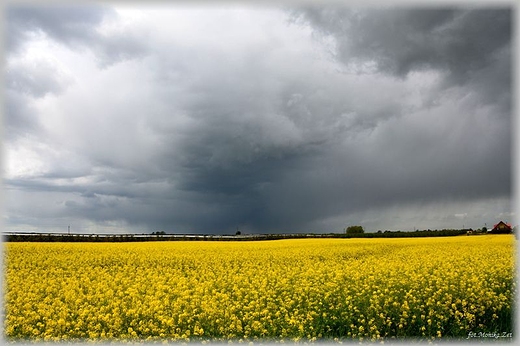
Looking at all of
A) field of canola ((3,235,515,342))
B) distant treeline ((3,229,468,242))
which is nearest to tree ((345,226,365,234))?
distant treeline ((3,229,468,242))

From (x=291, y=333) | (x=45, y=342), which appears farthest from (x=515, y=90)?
(x=45, y=342)

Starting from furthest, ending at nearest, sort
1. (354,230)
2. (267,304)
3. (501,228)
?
(354,230)
(501,228)
(267,304)

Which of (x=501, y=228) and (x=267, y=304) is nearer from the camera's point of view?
(x=267, y=304)

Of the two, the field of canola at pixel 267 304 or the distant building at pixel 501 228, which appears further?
the distant building at pixel 501 228

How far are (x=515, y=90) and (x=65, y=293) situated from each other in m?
8.09

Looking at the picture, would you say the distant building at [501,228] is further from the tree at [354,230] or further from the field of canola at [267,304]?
the field of canola at [267,304]

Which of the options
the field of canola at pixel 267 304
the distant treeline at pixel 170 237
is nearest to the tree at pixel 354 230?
the distant treeline at pixel 170 237

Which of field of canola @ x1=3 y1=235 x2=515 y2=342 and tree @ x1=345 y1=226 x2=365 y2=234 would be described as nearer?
field of canola @ x1=3 y1=235 x2=515 y2=342

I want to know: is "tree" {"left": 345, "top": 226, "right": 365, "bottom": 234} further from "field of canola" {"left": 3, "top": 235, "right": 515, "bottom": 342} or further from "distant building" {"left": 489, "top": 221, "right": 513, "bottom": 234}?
"field of canola" {"left": 3, "top": 235, "right": 515, "bottom": 342}

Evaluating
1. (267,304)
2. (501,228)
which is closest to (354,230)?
(501,228)

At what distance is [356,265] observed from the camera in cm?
1058

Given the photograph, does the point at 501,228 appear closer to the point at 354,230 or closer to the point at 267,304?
the point at 354,230

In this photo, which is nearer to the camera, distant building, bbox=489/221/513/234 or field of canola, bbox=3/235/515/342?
field of canola, bbox=3/235/515/342

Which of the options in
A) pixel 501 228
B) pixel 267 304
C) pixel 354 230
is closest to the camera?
pixel 267 304
